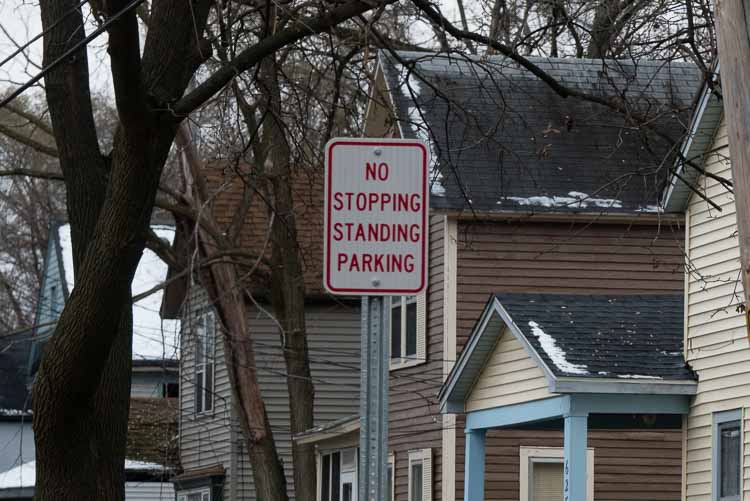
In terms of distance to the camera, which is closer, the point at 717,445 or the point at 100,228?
the point at 100,228

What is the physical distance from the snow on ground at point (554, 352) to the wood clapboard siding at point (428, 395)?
5.19 metres

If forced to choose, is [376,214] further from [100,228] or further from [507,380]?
[507,380]

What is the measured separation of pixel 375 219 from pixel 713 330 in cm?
1027

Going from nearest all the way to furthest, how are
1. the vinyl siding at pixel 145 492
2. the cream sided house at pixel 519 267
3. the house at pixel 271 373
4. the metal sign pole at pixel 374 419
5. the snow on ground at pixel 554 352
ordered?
the metal sign pole at pixel 374 419 < the snow on ground at pixel 554 352 < the cream sided house at pixel 519 267 < the house at pixel 271 373 < the vinyl siding at pixel 145 492

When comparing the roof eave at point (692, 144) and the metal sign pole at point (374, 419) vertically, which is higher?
the roof eave at point (692, 144)

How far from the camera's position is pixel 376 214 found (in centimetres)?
540

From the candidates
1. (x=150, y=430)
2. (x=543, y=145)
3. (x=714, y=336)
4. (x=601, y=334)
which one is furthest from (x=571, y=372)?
(x=150, y=430)

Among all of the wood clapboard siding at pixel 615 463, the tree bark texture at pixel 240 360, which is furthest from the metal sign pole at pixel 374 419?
the tree bark texture at pixel 240 360

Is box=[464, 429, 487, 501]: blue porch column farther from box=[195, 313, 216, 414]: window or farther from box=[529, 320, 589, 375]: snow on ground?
box=[195, 313, 216, 414]: window

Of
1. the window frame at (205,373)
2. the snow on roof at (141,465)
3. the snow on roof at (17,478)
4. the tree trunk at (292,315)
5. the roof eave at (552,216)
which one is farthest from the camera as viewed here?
the snow on roof at (17,478)

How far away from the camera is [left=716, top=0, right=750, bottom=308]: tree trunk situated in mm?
6977

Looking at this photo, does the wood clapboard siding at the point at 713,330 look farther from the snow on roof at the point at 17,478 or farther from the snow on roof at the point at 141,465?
the snow on roof at the point at 17,478

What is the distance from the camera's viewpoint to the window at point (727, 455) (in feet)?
47.1

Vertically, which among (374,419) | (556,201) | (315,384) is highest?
(556,201)
